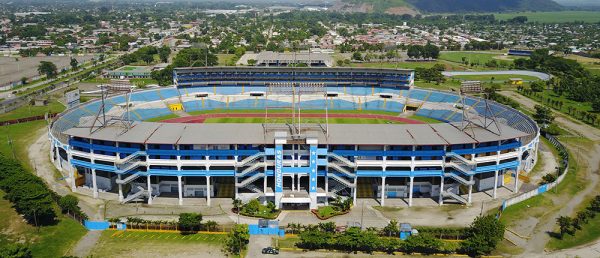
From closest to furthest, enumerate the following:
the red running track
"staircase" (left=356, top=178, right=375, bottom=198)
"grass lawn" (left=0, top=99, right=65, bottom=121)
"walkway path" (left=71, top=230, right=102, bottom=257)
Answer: "walkway path" (left=71, top=230, right=102, bottom=257) → "staircase" (left=356, top=178, right=375, bottom=198) → the red running track → "grass lawn" (left=0, top=99, right=65, bottom=121)

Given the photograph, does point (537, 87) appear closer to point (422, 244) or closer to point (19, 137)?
point (422, 244)

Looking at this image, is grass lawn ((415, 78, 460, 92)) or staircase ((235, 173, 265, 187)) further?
grass lawn ((415, 78, 460, 92))

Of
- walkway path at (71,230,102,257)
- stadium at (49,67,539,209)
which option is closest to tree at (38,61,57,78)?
stadium at (49,67,539,209)

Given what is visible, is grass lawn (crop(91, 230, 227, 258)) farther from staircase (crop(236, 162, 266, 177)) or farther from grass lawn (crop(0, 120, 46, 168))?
grass lawn (crop(0, 120, 46, 168))

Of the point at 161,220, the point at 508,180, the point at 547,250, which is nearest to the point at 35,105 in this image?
the point at 161,220

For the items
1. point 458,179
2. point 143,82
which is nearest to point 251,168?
point 458,179

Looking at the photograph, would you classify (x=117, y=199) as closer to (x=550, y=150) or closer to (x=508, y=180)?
(x=508, y=180)
